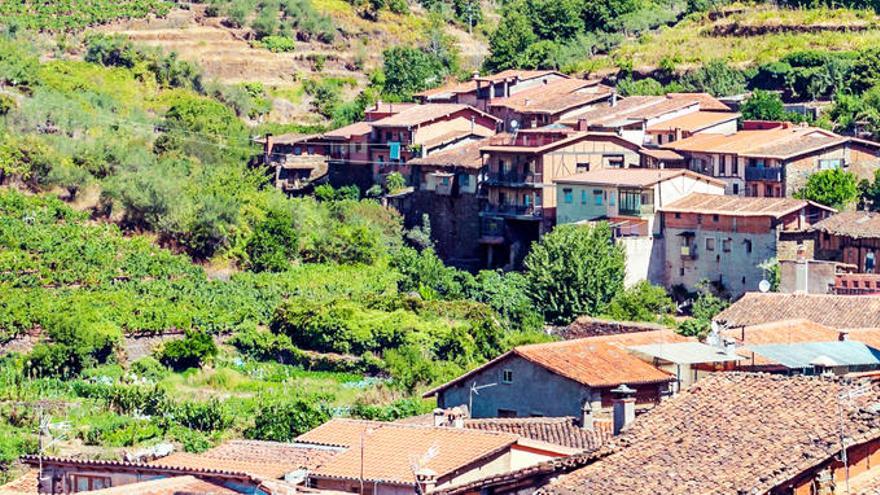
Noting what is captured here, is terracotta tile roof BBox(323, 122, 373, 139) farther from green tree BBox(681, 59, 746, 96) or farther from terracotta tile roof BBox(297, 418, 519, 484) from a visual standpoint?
terracotta tile roof BBox(297, 418, 519, 484)

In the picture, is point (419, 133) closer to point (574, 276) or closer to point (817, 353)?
point (574, 276)

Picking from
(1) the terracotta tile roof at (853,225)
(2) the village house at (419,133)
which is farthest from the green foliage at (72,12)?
(1) the terracotta tile roof at (853,225)

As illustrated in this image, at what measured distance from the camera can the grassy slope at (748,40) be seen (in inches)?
2975

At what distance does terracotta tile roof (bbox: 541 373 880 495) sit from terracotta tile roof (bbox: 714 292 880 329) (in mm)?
17338

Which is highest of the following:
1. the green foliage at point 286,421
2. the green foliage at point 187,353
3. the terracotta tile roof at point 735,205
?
the terracotta tile roof at point 735,205

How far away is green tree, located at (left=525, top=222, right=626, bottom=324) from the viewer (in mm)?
55656

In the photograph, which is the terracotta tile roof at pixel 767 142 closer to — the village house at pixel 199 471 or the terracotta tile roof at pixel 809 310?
the terracotta tile roof at pixel 809 310

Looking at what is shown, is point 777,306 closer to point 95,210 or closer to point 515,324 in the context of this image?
point 515,324

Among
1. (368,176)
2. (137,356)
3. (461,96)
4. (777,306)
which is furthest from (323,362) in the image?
(461,96)

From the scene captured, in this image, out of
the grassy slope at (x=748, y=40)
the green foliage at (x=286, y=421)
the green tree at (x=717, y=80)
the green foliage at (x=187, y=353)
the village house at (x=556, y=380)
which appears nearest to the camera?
the village house at (x=556, y=380)

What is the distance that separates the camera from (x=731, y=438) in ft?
71.7

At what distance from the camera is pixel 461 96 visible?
74875mm

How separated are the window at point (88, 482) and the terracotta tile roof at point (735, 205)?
33410 millimetres

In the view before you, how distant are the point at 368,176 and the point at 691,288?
15587 mm
